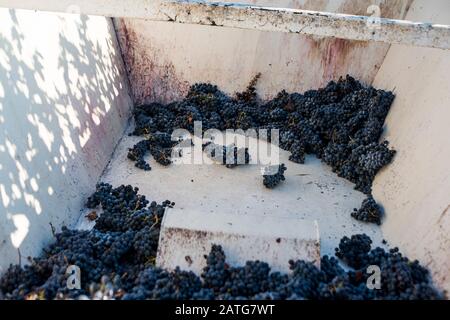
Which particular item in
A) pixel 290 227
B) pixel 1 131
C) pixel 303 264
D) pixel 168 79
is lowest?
pixel 303 264

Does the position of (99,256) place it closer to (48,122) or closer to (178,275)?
(178,275)

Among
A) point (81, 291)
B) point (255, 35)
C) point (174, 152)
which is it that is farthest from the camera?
point (255, 35)

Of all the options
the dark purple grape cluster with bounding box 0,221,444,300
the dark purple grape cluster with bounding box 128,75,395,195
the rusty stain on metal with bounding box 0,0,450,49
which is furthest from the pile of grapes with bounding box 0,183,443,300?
the rusty stain on metal with bounding box 0,0,450,49

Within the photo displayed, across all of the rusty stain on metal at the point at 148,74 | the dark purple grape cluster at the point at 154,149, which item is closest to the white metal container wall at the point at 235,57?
the rusty stain on metal at the point at 148,74

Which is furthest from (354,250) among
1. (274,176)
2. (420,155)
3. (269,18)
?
(269,18)

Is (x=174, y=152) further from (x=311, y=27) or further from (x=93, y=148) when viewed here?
(x=311, y=27)

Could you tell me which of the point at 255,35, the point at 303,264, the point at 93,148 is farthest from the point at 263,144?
the point at 303,264

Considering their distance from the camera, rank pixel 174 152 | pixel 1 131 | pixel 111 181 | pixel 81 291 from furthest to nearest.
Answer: pixel 174 152, pixel 111 181, pixel 1 131, pixel 81 291
